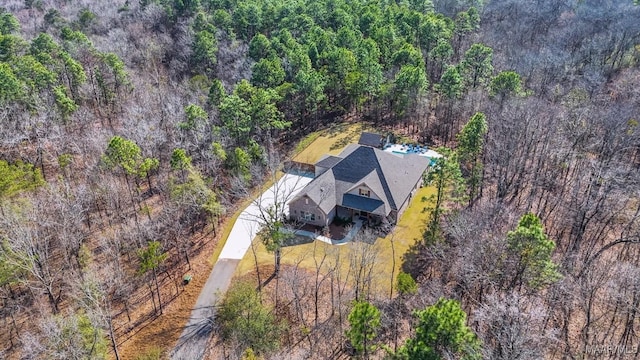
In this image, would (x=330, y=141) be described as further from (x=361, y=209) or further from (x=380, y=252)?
(x=380, y=252)

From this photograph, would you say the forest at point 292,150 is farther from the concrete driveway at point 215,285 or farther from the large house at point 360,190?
the large house at point 360,190

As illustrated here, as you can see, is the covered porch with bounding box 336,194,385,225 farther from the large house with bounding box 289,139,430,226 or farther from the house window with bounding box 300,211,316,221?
the house window with bounding box 300,211,316,221

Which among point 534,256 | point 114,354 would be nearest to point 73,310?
point 114,354

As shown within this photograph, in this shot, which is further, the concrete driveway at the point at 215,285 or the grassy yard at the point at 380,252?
the grassy yard at the point at 380,252

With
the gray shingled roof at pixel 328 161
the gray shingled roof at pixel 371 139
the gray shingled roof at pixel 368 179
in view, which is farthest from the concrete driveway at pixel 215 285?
the gray shingled roof at pixel 371 139

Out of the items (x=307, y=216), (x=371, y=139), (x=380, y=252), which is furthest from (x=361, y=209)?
(x=371, y=139)

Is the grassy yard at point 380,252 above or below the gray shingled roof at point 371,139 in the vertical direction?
below
